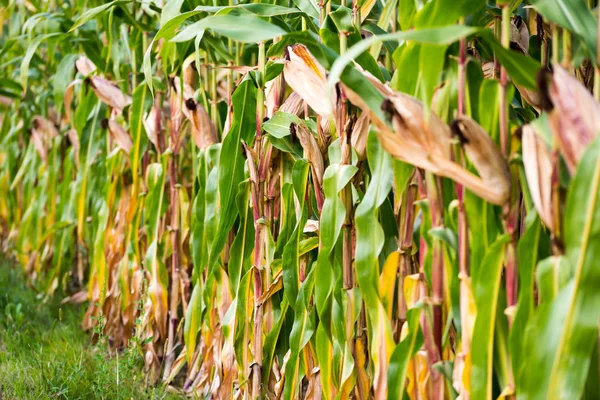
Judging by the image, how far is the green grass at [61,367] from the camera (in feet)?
4.12

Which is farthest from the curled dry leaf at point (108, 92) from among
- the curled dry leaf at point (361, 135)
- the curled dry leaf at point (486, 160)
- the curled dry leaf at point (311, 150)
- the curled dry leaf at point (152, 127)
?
the curled dry leaf at point (486, 160)

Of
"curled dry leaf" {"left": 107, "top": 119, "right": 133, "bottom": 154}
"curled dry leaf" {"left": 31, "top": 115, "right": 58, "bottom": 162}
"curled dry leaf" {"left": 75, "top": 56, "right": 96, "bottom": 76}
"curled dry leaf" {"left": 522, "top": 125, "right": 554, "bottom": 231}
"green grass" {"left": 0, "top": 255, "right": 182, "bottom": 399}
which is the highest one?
"curled dry leaf" {"left": 522, "top": 125, "right": 554, "bottom": 231}

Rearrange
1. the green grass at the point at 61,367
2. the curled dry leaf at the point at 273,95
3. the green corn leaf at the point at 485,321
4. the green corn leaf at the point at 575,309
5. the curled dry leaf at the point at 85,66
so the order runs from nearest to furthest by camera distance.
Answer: the green corn leaf at the point at 575,309 < the green corn leaf at the point at 485,321 < the curled dry leaf at the point at 273,95 < the green grass at the point at 61,367 < the curled dry leaf at the point at 85,66

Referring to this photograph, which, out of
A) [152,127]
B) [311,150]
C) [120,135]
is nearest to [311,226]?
[311,150]

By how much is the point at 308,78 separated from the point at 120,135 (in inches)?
33.4

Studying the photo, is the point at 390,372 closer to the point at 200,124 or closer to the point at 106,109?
the point at 200,124

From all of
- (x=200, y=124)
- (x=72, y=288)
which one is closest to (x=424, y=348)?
(x=200, y=124)

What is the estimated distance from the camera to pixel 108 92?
1604 millimetres

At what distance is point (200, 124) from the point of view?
130 cm


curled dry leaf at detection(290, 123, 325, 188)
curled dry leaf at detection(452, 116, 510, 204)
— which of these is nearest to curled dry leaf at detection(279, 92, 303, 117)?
curled dry leaf at detection(290, 123, 325, 188)

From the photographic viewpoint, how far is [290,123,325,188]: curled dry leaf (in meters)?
0.98

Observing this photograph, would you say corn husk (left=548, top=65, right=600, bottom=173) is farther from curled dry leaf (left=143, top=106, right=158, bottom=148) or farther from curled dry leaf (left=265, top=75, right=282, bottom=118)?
curled dry leaf (left=143, top=106, right=158, bottom=148)

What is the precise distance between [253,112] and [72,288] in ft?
5.12

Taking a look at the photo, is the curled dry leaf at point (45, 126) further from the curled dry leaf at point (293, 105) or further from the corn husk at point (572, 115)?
the corn husk at point (572, 115)
